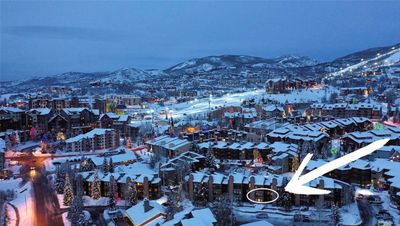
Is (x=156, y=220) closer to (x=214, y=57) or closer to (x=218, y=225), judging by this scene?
(x=218, y=225)

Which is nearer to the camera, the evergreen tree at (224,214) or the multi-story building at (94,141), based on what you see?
the evergreen tree at (224,214)

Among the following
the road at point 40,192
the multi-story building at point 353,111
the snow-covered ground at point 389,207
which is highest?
the multi-story building at point 353,111

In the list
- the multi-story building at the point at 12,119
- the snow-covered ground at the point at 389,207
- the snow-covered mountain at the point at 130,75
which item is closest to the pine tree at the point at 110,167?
the snow-covered ground at the point at 389,207

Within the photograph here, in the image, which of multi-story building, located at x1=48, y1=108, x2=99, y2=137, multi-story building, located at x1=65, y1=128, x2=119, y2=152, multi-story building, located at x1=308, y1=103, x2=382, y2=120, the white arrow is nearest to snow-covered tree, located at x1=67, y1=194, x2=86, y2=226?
the white arrow

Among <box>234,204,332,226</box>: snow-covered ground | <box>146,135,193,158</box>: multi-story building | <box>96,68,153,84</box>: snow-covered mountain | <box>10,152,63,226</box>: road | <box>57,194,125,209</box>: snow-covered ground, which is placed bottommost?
<box>10,152,63,226</box>: road

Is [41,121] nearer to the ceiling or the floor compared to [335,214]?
nearer to the ceiling

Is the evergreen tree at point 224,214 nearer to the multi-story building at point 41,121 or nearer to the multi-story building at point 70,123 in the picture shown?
the multi-story building at point 70,123

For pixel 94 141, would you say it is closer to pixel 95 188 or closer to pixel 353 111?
pixel 95 188

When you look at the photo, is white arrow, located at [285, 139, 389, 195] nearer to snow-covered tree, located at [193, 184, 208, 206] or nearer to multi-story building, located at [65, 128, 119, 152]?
snow-covered tree, located at [193, 184, 208, 206]

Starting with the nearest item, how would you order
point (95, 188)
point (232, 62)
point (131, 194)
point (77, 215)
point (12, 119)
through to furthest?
point (77, 215) < point (131, 194) < point (95, 188) < point (12, 119) < point (232, 62)

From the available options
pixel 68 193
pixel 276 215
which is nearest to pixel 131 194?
pixel 68 193

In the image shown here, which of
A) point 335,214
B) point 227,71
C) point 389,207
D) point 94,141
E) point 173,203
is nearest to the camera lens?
point 335,214

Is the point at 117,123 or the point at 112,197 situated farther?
the point at 117,123
